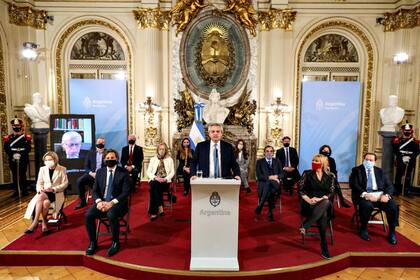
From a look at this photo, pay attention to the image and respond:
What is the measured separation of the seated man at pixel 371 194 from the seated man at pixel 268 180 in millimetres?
1303

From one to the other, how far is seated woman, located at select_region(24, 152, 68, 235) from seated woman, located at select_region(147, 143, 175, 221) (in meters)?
1.44

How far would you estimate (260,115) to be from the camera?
8891 mm

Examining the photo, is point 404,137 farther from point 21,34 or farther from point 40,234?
point 21,34

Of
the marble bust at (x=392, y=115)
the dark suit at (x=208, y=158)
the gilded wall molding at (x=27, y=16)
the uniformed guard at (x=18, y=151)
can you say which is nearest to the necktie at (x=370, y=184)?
the dark suit at (x=208, y=158)

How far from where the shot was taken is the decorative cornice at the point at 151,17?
840cm

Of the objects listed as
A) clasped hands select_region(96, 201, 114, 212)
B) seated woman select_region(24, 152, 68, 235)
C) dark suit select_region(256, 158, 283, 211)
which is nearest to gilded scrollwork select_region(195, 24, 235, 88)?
dark suit select_region(256, 158, 283, 211)

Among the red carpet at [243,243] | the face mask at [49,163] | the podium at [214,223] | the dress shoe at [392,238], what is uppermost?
the face mask at [49,163]

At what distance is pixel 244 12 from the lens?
8.47 meters

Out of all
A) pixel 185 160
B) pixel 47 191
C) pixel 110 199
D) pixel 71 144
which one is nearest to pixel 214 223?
pixel 110 199

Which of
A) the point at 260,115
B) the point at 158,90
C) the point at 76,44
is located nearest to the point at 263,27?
the point at 260,115

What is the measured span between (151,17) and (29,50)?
10.8 ft

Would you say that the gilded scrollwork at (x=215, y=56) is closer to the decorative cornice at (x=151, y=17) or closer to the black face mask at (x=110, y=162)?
the decorative cornice at (x=151, y=17)

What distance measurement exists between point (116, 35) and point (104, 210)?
20.1 ft

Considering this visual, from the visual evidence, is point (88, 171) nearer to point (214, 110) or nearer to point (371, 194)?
point (214, 110)
